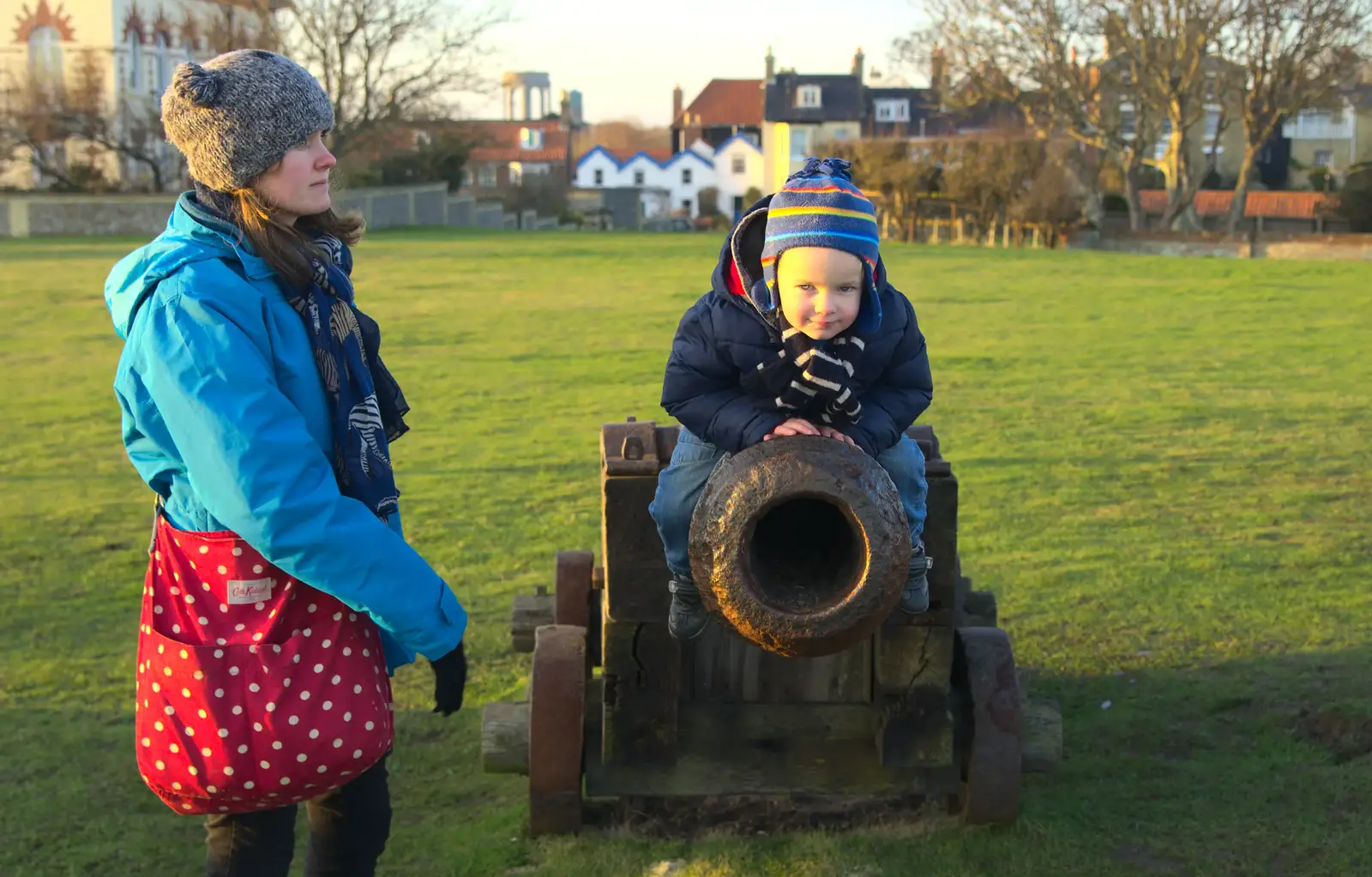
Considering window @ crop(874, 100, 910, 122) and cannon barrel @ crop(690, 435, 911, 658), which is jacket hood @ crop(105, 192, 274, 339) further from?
window @ crop(874, 100, 910, 122)

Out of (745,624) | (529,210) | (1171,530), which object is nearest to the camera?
(745,624)

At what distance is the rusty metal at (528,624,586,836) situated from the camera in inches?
153

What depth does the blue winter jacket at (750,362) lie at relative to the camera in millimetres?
3145

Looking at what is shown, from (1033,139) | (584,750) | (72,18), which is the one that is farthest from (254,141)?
(72,18)

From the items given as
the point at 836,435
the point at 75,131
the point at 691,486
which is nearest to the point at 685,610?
the point at 691,486

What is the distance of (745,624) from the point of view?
9.81 ft

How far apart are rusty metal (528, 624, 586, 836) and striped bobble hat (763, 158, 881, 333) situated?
1.27m

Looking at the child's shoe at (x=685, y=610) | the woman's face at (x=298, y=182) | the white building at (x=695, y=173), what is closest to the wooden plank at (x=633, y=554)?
the child's shoe at (x=685, y=610)

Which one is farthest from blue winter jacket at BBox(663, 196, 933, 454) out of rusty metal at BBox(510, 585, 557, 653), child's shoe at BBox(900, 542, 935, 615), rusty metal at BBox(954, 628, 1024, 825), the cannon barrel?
rusty metal at BBox(510, 585, 557, 653)

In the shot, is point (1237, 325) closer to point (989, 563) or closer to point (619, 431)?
point (989, 563)

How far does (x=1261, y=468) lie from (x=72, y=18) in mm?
67076

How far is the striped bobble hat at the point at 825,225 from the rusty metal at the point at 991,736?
1224 millimetres

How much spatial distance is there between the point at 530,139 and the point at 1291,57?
242ft

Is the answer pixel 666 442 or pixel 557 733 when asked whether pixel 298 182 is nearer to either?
pixel 666 442
